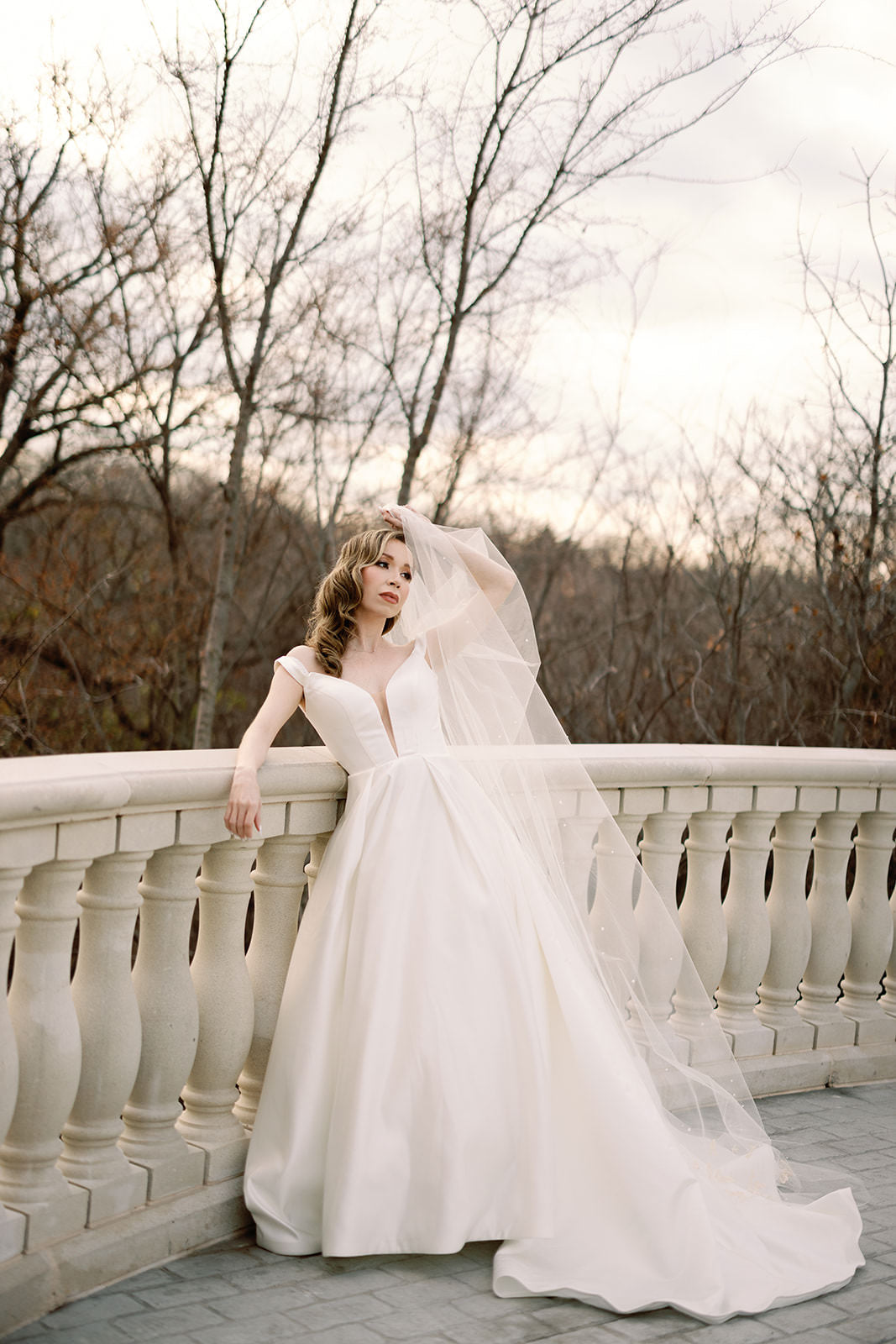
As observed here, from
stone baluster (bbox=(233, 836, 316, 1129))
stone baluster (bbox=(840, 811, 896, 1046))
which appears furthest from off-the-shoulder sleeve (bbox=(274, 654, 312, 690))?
stone baluster (bbox=(840, 811, 896, 1046))

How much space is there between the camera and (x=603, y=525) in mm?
9781

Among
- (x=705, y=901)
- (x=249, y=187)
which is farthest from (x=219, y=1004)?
(x=249, y=187)

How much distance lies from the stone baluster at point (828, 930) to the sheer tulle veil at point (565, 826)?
0.88 m

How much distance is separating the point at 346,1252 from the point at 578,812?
4.19 ft

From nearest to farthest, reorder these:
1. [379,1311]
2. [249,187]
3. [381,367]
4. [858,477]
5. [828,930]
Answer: [379,1311] → [828,930] → [858,477] → [249,187] → [381,367]

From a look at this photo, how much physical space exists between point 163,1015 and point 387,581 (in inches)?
51.3

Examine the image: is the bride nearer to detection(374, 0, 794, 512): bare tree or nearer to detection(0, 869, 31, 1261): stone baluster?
detection(0, 869, 31, 1261): stone baluster

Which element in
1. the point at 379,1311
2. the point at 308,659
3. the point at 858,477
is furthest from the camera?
the point at 858,477

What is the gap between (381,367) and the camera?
8859 mm

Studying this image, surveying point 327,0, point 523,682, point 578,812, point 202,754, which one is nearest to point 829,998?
point 578,812

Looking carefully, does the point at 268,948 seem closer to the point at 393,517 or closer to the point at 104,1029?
the point at 104,1029

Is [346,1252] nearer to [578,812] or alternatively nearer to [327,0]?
[578,812]

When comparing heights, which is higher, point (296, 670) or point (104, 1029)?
point (296, 670)

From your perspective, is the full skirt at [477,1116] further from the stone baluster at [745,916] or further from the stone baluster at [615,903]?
the stone baluster at [745,916]
